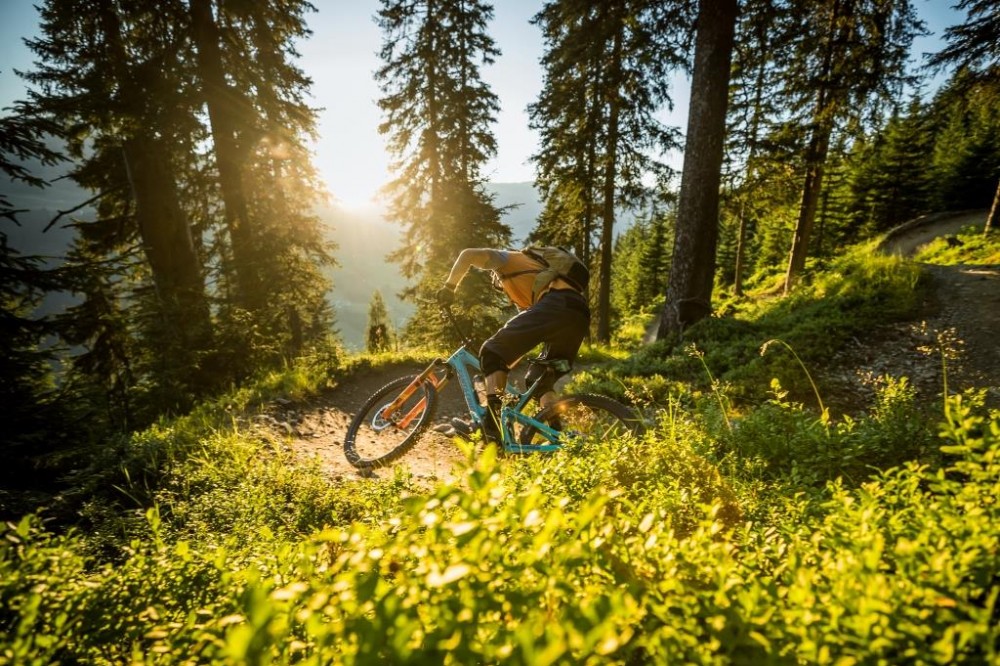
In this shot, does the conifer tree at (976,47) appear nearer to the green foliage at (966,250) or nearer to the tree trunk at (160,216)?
the green foliage at (966,250)

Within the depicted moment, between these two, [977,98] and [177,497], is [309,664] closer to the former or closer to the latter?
[177,497]

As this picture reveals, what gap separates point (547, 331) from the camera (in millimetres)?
4273

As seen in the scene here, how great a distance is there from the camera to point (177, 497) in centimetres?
356

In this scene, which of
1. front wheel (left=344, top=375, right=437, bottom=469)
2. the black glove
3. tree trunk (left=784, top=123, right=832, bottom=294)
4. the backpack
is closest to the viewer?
the backpack

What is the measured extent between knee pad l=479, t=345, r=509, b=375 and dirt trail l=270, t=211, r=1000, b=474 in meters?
1.13

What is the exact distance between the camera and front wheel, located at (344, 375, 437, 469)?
492 centimetres

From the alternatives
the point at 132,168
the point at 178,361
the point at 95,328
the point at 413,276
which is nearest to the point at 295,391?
the point at 178,361

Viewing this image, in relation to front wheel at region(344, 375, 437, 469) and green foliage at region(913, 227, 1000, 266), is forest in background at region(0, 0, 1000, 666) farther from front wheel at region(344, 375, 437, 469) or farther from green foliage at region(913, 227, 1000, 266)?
front wheel at region(344, 375, 437, 469)

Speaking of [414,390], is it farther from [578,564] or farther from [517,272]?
[578,564]

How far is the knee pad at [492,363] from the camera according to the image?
14.1 feet

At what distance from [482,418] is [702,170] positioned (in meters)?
6.94

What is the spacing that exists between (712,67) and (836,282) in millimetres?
4848

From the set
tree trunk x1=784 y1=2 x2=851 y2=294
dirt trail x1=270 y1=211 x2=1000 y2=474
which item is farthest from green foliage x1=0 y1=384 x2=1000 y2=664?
tree trunk x1=784 y1=2 x2=851 y2=294

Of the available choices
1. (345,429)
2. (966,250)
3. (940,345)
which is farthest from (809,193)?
(345,429)
